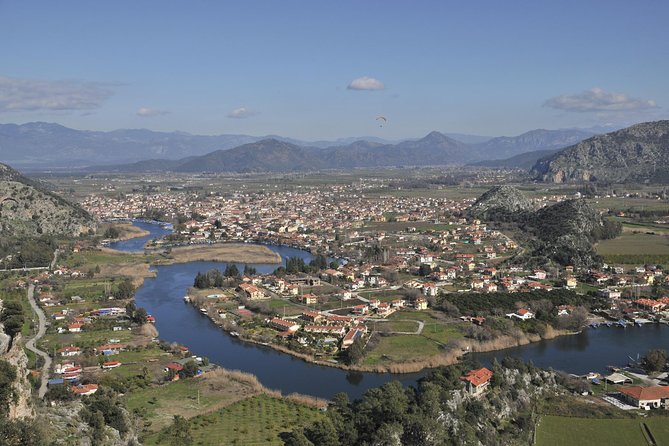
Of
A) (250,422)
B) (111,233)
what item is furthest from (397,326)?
(111,233)

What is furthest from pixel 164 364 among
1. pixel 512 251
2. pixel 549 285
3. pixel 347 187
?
pixel 347 187

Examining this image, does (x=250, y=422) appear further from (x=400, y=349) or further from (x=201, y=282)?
(x=201, y=282)

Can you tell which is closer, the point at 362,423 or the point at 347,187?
the point at 362,423

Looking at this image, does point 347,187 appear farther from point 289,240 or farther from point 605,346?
Answer: point 605,346

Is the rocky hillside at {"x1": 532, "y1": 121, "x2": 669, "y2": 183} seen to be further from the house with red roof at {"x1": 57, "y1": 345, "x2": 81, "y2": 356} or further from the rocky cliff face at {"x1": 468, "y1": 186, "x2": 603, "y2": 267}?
the house with red roof at {"x1": 57, "y1": 345, "x2": 81, "y2": 356}

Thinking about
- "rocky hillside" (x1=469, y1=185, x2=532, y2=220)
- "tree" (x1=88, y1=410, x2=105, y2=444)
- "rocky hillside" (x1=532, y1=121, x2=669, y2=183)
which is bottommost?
"tree" (x1=88, y1=410, x2=105, y2=444)

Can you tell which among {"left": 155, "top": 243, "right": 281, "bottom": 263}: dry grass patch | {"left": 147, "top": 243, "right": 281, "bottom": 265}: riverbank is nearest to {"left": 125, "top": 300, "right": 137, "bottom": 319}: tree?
{"left": 147, "top": 243, "right": 281, "bottom": 265}: riverbank
